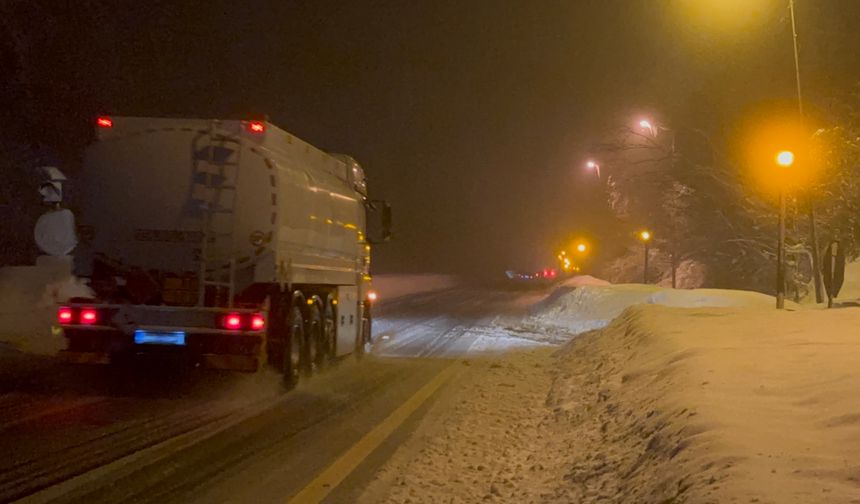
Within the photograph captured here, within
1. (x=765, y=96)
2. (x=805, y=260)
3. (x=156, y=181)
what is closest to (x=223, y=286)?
(x=156, y=181)

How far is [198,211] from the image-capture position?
1275 cm

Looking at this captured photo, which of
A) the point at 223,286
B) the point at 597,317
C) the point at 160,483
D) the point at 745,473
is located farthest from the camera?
the point at 597,317

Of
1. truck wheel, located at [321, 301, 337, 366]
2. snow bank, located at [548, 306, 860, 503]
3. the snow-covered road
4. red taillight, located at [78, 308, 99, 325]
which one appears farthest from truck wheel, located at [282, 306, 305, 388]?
snow bank, located at [548, 306, 860, 503]

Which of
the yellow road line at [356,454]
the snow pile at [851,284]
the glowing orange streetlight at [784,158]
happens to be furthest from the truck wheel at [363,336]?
the snow pile at [851,284]

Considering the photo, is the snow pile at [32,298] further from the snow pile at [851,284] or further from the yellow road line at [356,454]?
the snow pile at [851,284]

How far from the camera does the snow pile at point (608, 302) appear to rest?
29.5 m

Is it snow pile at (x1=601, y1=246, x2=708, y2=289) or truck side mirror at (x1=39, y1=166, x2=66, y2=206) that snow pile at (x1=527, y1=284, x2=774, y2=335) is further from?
truck side mirror at (x1=39, y1=166, x2=66, y2=206)

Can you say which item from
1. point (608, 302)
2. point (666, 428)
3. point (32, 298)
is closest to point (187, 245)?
point (666, 428)

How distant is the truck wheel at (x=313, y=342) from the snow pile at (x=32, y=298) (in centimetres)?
643

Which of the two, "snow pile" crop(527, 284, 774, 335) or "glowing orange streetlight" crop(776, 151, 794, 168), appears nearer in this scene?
"glowing orange streetlight" crop(776, 151, 794, 168)

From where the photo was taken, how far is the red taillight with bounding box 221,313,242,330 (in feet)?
39.4

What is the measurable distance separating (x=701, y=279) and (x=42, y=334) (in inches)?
1405

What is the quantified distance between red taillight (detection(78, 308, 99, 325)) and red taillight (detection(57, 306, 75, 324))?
134 mm

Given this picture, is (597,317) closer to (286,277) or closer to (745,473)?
(286,277)
